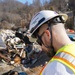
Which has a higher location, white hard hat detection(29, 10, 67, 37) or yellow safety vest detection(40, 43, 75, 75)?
white hard hat detection(29, 10, 67, 37)

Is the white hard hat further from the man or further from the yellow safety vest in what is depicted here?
the yellow safety vest

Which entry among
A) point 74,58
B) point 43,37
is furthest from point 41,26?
point 74,58

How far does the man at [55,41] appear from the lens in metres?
1.59

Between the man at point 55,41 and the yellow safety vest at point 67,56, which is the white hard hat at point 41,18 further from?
the yellow safety vest at point 67,56

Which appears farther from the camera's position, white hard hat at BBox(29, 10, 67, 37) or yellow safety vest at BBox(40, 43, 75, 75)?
white hard hat at BBox(29, 10, 67, 37)

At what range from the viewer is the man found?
1.59 metres

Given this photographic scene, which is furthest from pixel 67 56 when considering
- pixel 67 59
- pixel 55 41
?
pixel 55 41

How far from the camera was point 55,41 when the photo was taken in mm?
1890

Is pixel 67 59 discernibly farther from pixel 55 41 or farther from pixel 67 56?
pixel 55 41

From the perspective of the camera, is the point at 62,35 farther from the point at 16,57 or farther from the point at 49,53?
the point at 16,57

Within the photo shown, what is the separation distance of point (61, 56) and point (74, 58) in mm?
84

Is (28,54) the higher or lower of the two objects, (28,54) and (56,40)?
the lower

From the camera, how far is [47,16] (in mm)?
2016

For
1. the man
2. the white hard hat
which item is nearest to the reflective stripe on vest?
the man
